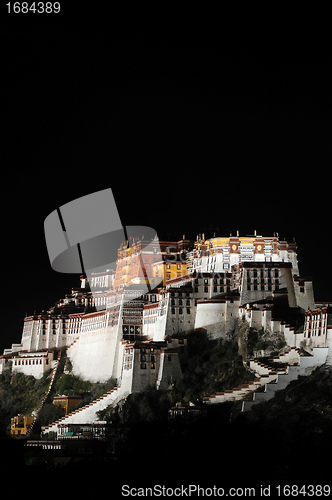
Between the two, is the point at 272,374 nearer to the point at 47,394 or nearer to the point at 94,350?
the point at 94,350

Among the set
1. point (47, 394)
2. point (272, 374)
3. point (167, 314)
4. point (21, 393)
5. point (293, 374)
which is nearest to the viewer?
point (293, 374)

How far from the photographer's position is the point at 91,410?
2410 inches

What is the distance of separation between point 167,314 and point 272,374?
10.1 meters

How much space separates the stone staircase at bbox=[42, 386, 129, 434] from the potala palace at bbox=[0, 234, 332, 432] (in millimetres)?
57

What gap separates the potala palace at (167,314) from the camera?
193 feet

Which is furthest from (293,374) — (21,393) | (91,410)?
(21,393)

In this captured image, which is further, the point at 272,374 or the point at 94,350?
the point at 94,350

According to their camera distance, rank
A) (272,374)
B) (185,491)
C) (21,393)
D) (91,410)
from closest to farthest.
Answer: (185,491) → (272,374) → (91,410) → (21,393)

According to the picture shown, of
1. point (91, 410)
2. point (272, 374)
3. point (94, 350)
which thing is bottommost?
point (91, 410)

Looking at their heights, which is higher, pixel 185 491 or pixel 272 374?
pixel 272 374

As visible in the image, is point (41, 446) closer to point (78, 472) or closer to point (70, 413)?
point (70, 413)

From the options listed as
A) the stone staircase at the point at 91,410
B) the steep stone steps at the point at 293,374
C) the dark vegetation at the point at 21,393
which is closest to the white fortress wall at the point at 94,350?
the dark vegetation at the point at 21,393

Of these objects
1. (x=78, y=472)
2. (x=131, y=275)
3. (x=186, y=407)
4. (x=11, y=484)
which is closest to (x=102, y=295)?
(x=131, y=275)

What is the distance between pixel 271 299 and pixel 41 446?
46.5ft
